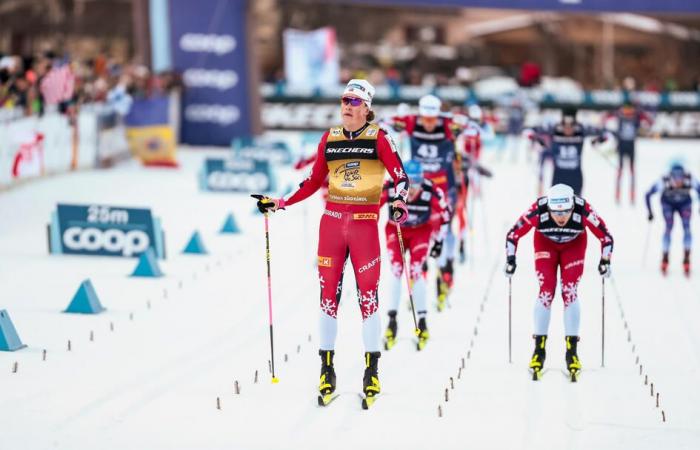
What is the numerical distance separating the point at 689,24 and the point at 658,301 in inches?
1455

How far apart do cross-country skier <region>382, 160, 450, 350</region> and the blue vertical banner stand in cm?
1904

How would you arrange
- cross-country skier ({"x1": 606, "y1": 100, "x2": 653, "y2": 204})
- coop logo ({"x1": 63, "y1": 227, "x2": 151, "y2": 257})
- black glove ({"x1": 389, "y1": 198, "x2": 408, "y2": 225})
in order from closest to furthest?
black glove ({"x1": 389, "y1": 198, "x2": 408, "y2": 225}), coop logo ({"x1": 63, "y1": 227, "x2": 151, "y2": 257}), cross-country skier ({"x1": 606, "y1": 100, "x2": 653, "y2": 204})

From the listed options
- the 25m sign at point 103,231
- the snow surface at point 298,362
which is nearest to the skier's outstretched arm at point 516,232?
the snow surface at point 298,362

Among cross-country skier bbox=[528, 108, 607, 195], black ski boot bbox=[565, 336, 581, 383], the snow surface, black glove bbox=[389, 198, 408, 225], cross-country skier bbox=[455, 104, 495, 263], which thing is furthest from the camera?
cross-country skier bbox=[528, 108, 607, 195]

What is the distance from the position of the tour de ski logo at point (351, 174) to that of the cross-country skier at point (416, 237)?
2.14m

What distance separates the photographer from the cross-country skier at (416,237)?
444 inches

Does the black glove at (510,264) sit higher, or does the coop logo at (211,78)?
the coop logo at (211,78)

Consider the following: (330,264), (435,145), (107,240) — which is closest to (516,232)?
(330,264)

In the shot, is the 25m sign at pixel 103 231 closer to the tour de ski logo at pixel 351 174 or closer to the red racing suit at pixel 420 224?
the red racing suit at pixel 420 224

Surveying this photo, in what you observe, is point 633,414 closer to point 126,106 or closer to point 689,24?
point 126,106

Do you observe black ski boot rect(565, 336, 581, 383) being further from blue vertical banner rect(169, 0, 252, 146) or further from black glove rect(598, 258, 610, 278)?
blue vertical banner rect(169, 0, 252, 146)

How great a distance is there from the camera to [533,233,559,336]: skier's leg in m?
10.1

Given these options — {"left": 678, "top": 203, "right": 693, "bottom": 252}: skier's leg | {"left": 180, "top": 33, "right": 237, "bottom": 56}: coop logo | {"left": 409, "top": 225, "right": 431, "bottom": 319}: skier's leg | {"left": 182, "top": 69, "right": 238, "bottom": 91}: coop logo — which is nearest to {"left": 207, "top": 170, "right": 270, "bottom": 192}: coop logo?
{"left": 182, "top": 69, "right": 238, "bottom": 91}: coop logo

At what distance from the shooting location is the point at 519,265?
52.5 ft
